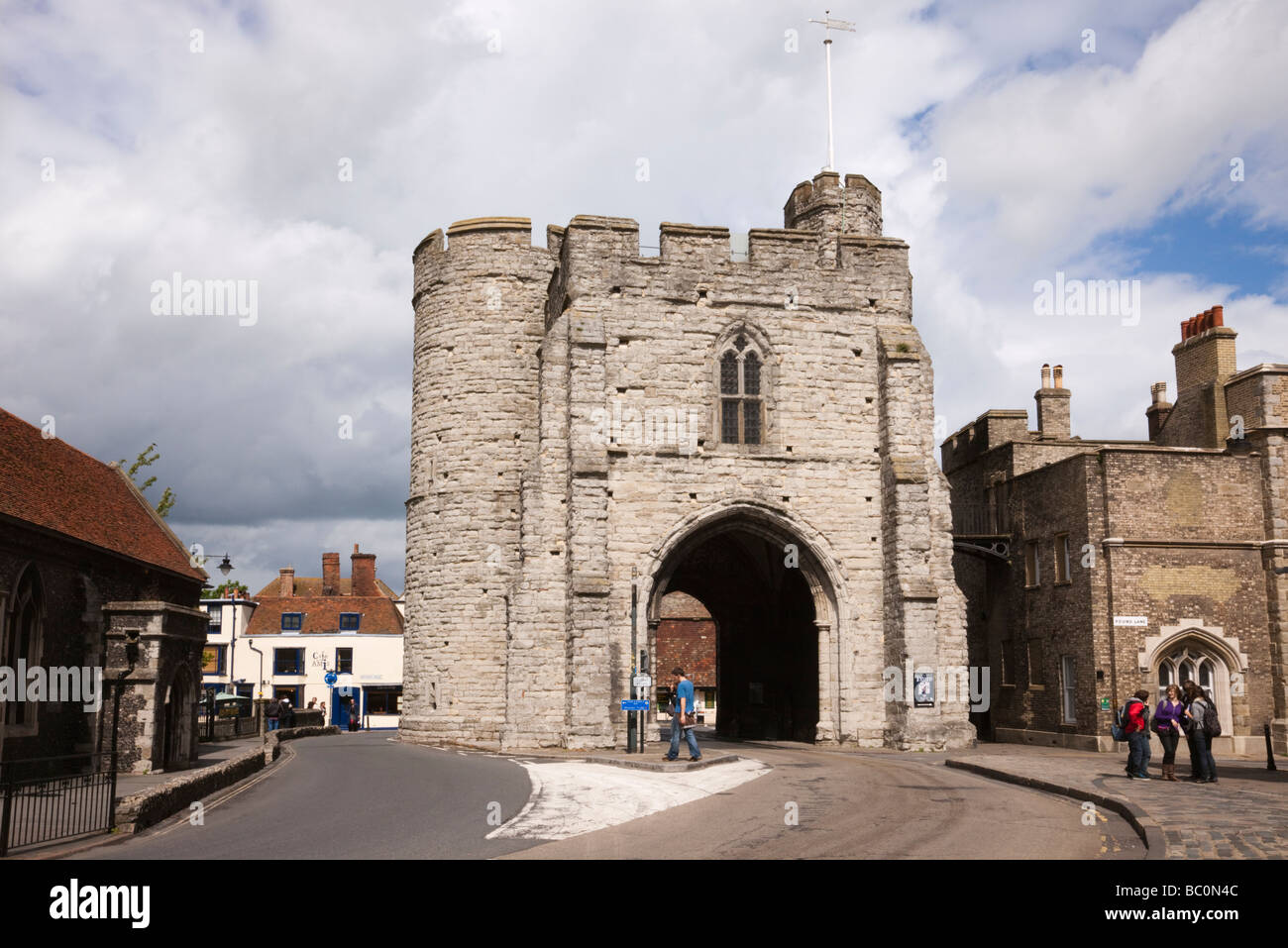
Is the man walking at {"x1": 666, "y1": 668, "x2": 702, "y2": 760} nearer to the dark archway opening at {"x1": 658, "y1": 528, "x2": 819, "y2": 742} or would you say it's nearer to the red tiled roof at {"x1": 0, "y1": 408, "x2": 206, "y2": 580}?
the dark archway opening at {"x1": 658, "y1": 528, "x2": 819, "y2": 742}

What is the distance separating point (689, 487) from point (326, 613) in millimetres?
33163

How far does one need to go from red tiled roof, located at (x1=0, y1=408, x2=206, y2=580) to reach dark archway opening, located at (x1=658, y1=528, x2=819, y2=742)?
1190cm

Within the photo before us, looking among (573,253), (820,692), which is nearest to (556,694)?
(820,692)

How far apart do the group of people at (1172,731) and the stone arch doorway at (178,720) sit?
49.5ft

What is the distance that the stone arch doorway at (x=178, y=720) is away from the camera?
19391 millimetres

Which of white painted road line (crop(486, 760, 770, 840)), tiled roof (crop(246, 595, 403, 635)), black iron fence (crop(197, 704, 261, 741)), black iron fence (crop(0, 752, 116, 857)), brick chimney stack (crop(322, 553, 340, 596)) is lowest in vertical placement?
black iron fence (crop(197, 704, 261, 741))

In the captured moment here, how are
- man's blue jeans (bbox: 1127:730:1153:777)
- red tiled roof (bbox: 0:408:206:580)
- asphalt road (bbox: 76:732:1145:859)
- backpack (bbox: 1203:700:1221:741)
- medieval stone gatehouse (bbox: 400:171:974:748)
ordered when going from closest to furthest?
1. asphalt road (bbox: 76:732:1145:859)
2. backpack (bbox: 1203:700:1221:741)
3. man's blue jeans (bbox: 1127:730:1153:777)
4. red tiled roof (bbox: 0:408:206:580)
5. medieval stone gatehouse (bbox: 400:171:974:748)

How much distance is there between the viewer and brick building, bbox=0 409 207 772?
1614 cm

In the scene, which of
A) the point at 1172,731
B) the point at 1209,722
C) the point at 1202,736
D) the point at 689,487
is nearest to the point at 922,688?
the point at 689,487

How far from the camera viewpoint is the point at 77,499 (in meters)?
20.2

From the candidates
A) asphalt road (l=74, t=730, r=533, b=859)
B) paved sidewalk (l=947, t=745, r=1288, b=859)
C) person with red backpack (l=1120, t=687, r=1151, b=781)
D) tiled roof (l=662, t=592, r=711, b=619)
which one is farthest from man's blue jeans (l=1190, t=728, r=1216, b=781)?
tiled roof (l=662, t=592, r=711, b=619)
